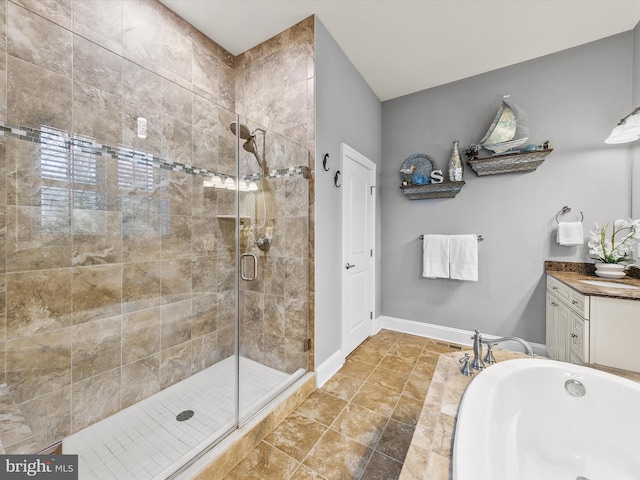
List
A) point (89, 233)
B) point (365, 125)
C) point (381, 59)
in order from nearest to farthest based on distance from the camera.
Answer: point (89, 233), point (381, 59), point (365, 125)

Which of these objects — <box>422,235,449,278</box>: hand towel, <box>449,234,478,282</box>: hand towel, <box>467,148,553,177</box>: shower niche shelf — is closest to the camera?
<box>467,148,553,177</box>: shower niche shelf

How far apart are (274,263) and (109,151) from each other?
1.34 m

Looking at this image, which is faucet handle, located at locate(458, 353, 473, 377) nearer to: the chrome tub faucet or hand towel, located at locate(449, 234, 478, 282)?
the chrome tub faucet

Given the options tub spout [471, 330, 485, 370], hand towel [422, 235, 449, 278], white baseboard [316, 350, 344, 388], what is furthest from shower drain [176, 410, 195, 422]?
hand towel [422, 235, 449, 278]

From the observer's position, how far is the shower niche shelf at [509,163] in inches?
94.0

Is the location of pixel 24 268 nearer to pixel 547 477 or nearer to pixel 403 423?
pixel 403 423

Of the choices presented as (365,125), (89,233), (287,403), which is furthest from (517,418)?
(365,125)

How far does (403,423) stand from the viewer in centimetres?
167

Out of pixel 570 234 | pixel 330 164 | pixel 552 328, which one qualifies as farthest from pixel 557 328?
pixel 330 164

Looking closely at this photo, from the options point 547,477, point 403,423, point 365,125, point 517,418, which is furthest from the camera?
point 365,125

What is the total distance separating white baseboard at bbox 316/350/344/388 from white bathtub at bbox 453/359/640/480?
1229 millimetres

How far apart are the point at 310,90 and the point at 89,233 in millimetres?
1841

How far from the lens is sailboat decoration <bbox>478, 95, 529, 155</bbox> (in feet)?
8.25

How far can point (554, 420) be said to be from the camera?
1290 millimetres
